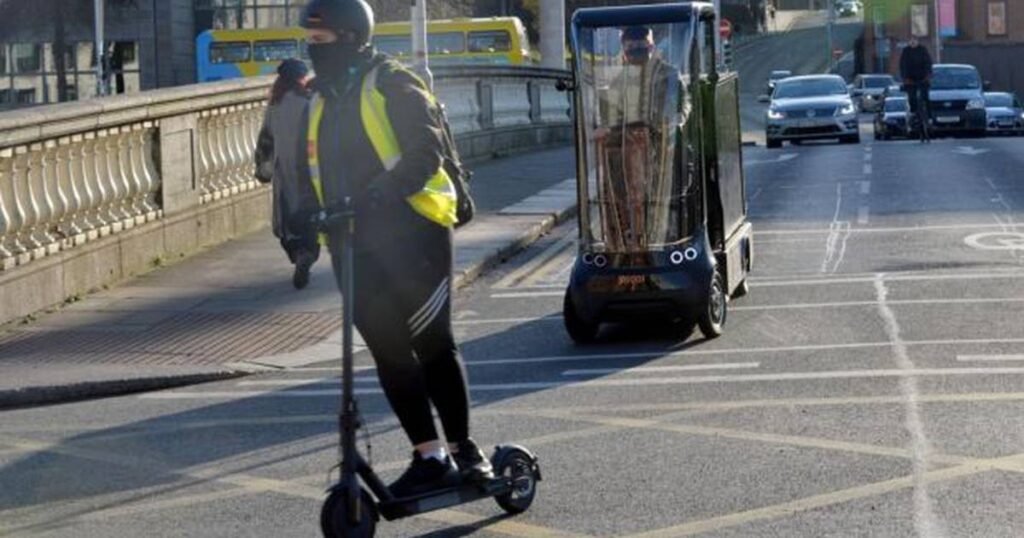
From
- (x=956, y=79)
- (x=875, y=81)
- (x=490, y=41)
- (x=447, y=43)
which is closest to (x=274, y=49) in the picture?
(x=447, y=43)

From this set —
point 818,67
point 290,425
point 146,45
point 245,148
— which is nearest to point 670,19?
point 290,425

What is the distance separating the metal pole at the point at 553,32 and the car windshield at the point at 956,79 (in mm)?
8101

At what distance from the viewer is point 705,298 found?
42.4 feet

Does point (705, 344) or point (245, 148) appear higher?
point (245, 148)

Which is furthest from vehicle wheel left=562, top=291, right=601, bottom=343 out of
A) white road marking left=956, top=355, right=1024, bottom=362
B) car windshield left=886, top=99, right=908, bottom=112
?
car windshield left=886, top=99, right=908, bottom=112

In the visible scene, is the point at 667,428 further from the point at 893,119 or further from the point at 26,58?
the point at 26,58

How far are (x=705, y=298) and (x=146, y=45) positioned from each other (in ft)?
235

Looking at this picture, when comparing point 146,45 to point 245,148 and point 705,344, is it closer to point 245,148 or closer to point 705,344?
point 245,148

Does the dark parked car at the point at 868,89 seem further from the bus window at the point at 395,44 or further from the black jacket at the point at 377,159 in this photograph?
the black jacket at the point at 377,159

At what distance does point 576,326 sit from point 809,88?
27829 millimetres

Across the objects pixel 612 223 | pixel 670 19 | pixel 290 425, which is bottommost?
pixel 290 425

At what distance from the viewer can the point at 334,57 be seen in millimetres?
7324

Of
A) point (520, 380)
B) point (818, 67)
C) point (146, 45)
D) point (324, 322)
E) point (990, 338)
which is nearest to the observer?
point (520, 380)

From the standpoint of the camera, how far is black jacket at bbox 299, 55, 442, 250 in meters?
7.22
